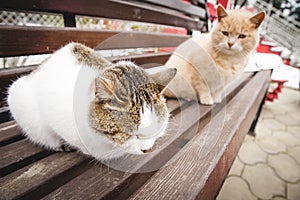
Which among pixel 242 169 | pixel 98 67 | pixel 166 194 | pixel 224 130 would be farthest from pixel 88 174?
pixel 242 169

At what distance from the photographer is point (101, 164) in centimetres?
57

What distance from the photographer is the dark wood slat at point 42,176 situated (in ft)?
1.50

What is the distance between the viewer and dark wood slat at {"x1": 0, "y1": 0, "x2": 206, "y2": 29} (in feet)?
2.48

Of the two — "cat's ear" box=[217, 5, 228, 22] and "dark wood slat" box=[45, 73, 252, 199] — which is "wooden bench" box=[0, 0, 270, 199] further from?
"cat's ear" box=[217, 5, 228, 22]

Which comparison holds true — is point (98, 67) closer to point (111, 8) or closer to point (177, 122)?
point (177, 122)

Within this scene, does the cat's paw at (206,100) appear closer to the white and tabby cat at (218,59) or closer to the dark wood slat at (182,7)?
the white and tabby cat at (218,59)

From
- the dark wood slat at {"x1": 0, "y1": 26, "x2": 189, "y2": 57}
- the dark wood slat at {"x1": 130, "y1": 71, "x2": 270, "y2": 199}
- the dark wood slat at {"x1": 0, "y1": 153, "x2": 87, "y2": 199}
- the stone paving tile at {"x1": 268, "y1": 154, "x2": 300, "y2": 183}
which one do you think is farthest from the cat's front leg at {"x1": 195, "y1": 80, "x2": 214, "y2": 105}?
the stone paving tile at {"x1": 268, "y1": 154, "x2": 300, "y2": 183}

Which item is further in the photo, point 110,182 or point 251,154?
point 251,154

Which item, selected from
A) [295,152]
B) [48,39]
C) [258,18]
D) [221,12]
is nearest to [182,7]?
[221,12]

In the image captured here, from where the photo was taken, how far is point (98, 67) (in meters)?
0.65

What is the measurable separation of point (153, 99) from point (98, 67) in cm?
24

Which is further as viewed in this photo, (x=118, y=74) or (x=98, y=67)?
(x=98, y=67)

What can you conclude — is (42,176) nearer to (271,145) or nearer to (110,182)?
(110,182)

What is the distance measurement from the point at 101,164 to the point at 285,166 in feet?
5.76
